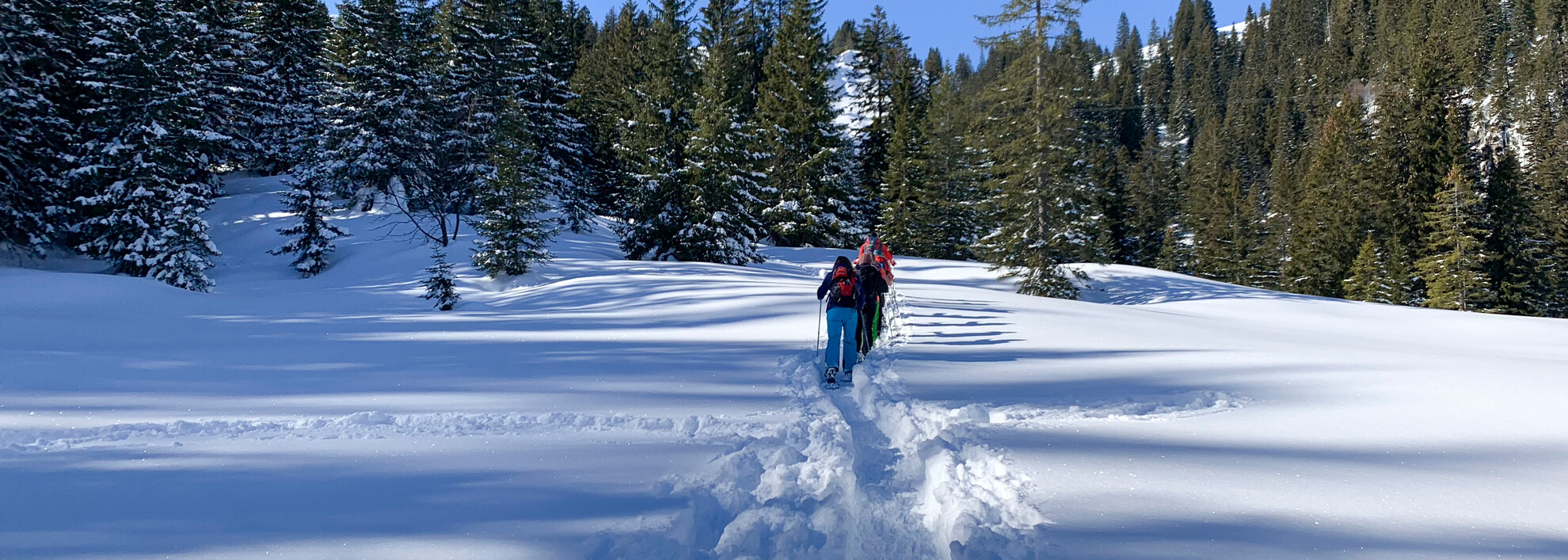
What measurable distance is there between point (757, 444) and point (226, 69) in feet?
129

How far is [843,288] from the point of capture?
7.50 m

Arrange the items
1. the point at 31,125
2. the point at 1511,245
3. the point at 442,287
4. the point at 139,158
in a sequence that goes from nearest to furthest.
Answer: the point at 442,287
the point at 139,158
the point at 31,125
the point at 1511,245

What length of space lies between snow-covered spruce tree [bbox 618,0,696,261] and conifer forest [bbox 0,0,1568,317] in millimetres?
97

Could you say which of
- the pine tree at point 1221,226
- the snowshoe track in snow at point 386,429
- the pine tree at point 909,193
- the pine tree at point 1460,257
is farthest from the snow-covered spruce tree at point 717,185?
the pine tree at point 1221,226

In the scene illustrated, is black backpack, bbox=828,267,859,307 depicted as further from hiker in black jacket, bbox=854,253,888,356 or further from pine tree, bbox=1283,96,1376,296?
pine tree, bbox=1283,96,1376,296

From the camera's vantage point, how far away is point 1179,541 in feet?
9.81

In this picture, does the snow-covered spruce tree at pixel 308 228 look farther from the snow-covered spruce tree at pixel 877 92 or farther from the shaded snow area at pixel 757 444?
the snow-covered spruce tree at pixel 877 92

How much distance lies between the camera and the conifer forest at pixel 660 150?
20609mm

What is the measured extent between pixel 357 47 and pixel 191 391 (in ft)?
84.9

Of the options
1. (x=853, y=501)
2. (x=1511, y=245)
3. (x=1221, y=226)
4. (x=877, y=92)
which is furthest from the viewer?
(x=1221, y=226)

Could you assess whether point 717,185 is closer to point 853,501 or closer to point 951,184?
point 951,184

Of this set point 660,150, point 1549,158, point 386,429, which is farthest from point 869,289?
point 1549,158

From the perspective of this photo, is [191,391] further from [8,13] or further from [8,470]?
[8,13]

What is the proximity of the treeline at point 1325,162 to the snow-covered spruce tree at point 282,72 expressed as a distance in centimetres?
3297
